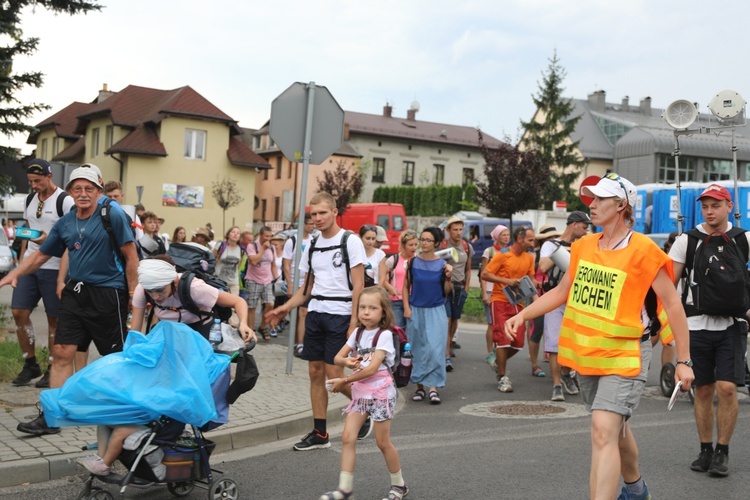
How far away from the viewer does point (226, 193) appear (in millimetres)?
52188

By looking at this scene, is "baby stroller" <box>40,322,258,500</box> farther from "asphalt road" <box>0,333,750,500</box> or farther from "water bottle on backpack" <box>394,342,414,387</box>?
"water bottle on backpack" <box>394,342,414,387</box>

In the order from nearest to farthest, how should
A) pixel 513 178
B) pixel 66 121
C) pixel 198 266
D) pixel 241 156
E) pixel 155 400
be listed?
pixel 155 400, pixel 198 266, pixel 513 178, pixel 241 156, pixel 66 121

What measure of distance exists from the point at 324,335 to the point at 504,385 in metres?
3.93

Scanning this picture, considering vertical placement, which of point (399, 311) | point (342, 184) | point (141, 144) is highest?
point (141, 144)

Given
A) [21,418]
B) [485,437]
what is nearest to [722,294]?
[485,437]

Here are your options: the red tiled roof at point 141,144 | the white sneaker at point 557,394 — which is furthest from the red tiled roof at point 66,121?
the white sneaker at point 557,394

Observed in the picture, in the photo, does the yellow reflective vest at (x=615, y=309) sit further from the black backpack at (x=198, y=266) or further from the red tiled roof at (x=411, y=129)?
the red tiled roof at (x=411, y=129)

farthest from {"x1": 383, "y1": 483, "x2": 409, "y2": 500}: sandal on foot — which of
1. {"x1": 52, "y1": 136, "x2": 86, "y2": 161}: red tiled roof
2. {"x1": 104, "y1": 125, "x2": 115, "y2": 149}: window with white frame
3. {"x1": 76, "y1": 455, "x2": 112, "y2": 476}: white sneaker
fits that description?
{"x1": 52, "y1": 136, "x2": 86, "y2": 161}: red tiled roof

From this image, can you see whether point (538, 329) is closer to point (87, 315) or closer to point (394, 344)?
point (394, 344)

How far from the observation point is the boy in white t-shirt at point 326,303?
699 cm

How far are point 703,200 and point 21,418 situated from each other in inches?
224

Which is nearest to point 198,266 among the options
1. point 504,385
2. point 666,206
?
point 504,385

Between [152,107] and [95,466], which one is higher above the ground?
[152,107]

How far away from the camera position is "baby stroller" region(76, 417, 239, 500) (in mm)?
4922
